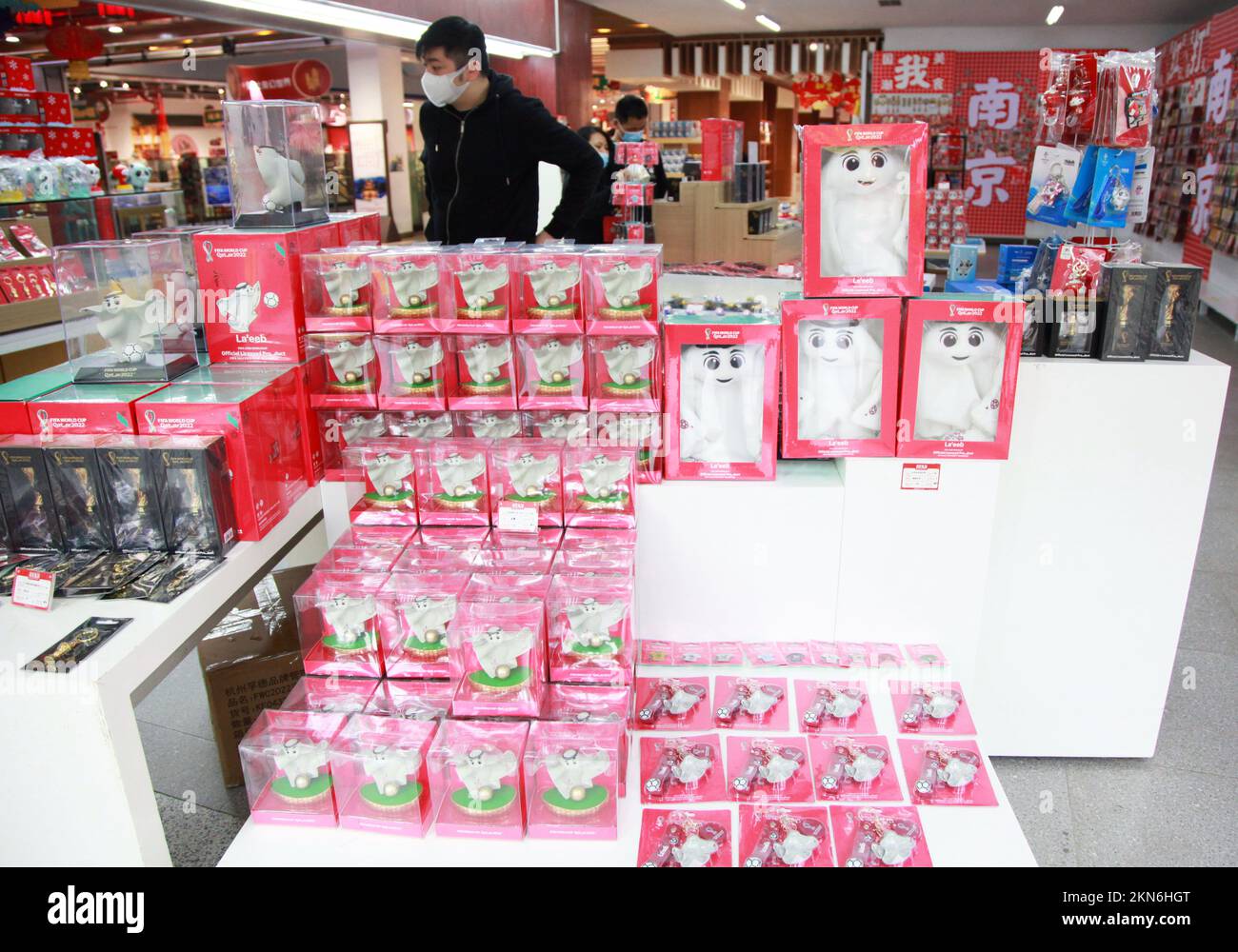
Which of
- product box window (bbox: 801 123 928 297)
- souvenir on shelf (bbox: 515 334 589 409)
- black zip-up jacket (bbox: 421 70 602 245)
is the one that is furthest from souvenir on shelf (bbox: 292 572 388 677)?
black zip-up jacket (bbox: 421 70 602 245)

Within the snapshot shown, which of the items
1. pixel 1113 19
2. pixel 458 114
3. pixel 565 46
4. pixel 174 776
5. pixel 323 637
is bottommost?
pixel 174 776

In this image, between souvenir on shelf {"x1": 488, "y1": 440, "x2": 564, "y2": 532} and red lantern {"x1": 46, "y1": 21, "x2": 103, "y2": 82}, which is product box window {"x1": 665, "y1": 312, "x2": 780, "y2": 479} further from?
red lantern {"x1": 46, "y1": 21, "x2": 103, "y2": 82}

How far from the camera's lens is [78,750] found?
1521 millimetres

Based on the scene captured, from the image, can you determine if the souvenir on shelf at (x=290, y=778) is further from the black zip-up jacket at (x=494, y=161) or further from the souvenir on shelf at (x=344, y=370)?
the black zip-up jacket at (x=494, y=161)

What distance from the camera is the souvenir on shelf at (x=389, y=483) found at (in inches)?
92.1

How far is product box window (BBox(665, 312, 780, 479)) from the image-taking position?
2.28 metres

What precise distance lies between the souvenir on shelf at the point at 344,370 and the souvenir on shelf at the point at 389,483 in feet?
0.41

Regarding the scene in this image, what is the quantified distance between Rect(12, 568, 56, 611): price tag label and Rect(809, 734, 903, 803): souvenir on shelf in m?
1.56

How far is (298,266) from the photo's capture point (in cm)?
232

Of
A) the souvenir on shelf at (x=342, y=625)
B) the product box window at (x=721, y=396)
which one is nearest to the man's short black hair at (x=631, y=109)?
the product box window at (x=721, y=396)

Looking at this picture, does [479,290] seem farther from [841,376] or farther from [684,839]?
[684,839]
